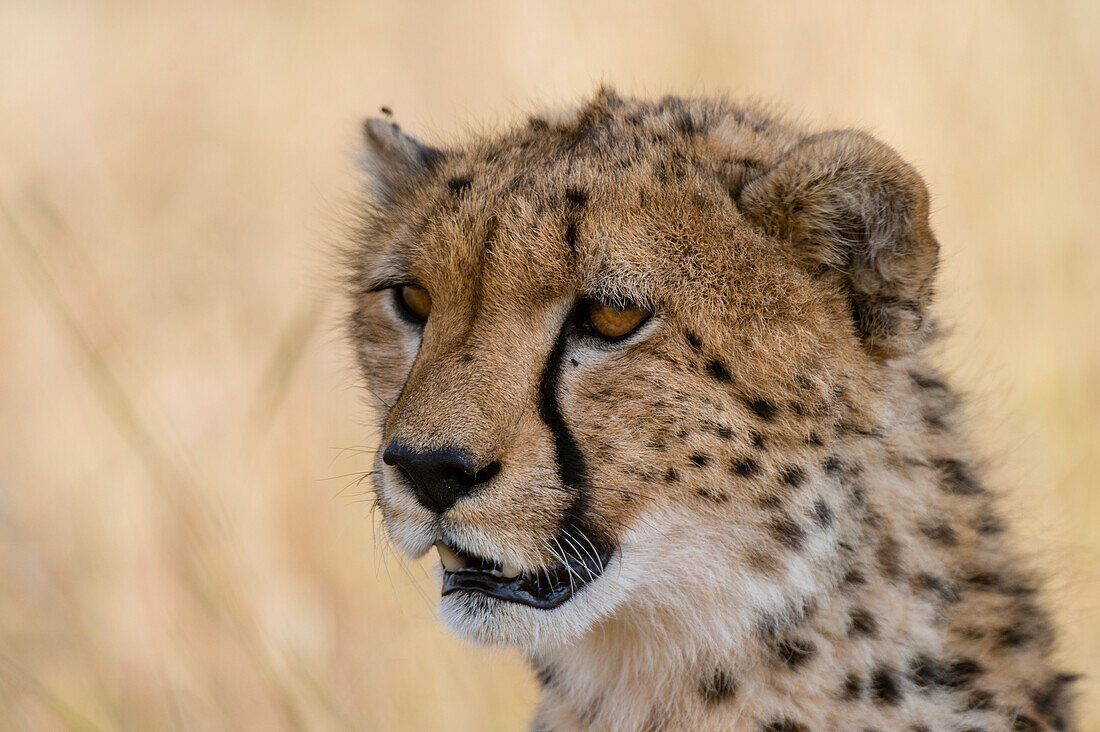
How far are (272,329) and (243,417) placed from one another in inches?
14.8

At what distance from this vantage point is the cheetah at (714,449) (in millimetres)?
1950

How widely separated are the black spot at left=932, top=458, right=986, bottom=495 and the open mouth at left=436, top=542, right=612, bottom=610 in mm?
589

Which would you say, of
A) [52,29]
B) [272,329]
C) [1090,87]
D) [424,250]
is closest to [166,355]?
[272,329]

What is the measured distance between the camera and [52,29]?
17.2 ft

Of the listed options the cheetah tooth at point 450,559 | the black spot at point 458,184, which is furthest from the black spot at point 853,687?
the black spot at point 458,184

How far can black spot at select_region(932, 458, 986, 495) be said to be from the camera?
2.16 metres

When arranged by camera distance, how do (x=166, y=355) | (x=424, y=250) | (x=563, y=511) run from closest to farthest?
(x=563, y=511), (x=424, y=250), (x=166, y=355)

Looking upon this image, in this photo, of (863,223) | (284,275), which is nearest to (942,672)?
(863,223)

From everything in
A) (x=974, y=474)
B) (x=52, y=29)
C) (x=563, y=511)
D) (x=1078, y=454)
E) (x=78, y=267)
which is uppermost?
(x=52, y=29)

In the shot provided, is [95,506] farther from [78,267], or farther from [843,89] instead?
[843,89]

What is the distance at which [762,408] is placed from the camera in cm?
199

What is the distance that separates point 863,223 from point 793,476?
40 centimetres

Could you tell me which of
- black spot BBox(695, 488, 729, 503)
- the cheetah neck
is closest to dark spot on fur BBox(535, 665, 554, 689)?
the cheetah neck

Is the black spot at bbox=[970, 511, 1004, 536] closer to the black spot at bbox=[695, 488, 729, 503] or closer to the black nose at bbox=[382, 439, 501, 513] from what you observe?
the black spot at bbox=[695, 488, 729, 503]
